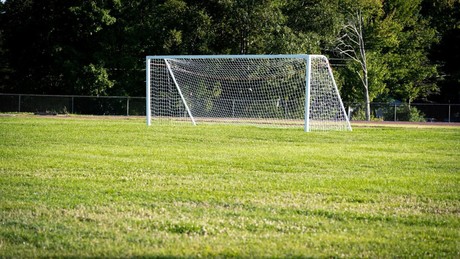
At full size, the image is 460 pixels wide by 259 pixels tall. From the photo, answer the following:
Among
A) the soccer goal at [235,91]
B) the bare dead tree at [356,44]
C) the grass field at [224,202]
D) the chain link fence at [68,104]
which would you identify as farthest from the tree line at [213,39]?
A: the grass field at [224,202]

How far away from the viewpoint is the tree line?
4144 cm

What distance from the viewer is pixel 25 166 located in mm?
11570

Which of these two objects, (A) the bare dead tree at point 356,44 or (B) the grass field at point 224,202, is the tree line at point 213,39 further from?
(B) the grass field at point 224,202

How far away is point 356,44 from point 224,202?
139ft

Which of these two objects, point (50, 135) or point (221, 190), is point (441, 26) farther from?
point (221, 190)

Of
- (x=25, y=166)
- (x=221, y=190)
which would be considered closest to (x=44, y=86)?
(x=25, y=166)

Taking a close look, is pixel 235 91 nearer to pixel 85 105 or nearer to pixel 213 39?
pixel 213 39

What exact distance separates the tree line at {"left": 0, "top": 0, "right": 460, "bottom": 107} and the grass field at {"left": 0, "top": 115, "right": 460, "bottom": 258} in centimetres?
2682

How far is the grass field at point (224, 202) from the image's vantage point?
19.7 ft

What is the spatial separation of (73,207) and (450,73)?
5351cm

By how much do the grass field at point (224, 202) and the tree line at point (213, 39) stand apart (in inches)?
1056

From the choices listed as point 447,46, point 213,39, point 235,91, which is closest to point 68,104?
point 213,39

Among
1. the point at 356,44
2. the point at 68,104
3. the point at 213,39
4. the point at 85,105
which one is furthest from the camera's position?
the point at 356,44

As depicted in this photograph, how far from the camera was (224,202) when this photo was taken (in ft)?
26.8
